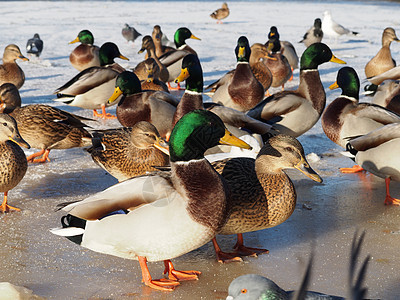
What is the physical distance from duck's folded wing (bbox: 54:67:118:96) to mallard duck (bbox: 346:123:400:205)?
3.38m

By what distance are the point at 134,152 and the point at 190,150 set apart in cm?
124

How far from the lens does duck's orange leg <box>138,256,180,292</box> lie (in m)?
2.73

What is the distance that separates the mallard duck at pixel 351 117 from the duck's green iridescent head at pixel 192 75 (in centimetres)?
108

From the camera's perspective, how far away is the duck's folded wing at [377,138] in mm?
3855

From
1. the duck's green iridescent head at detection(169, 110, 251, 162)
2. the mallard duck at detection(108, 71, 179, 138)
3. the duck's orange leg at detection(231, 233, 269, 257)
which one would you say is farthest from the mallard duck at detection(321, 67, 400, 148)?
the duck's green iridescent head at detection(169, 110, 251, 162)

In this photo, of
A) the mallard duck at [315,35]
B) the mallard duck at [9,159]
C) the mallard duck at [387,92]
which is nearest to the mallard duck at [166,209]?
the mallard duck at [9,159]

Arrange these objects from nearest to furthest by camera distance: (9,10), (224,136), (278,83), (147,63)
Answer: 1. (224,136)
2. (147,63)
3. (278,83)
4. (9,10)

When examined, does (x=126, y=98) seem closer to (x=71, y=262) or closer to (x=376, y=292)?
(x=71, y=262)

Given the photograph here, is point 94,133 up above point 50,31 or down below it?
above

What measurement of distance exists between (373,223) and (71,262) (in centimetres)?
181

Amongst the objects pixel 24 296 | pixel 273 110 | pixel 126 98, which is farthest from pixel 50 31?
pixel 24 296

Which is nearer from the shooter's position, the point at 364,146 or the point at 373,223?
the point at 373,223

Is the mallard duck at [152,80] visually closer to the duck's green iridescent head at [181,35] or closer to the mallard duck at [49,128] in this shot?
the mallard duck at [49,128]

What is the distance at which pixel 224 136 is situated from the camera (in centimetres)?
284
